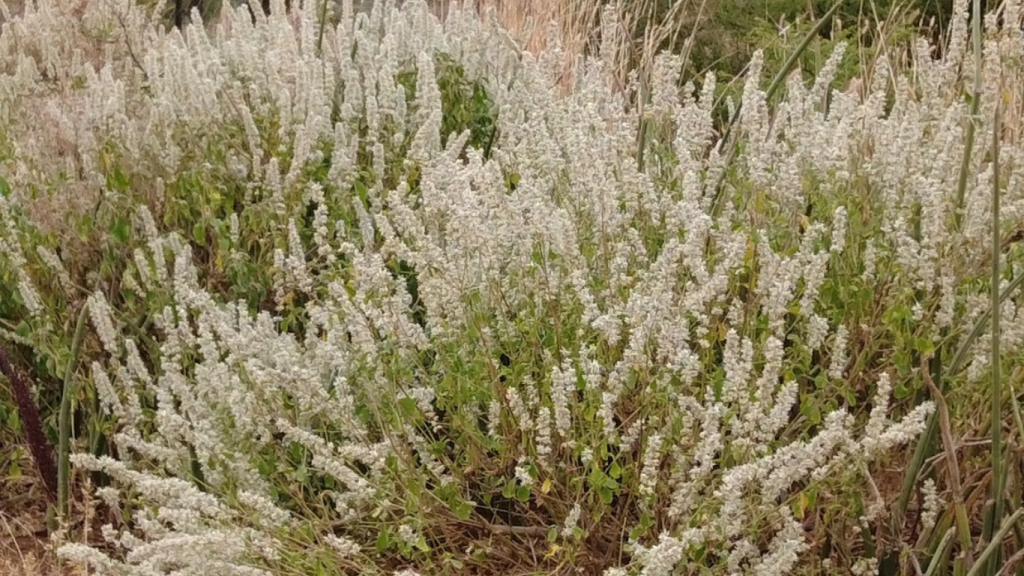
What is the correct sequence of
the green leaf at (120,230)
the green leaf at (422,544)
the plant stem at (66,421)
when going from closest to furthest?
the green leaf at (422,544) < the plant stem at (66,421) < the green leaf at (120,230)

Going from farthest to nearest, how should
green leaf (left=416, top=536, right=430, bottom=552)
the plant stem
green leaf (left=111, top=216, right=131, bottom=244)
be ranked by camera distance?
green leaf (left=111, top=216, right=131, bottom=244) → the plant stem → green leaf (left=416, top=536, right=430, bottom=552)

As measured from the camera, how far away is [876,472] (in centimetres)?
224

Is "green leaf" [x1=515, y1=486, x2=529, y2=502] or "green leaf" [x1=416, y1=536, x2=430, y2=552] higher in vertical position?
"green leaf" [x1=515, y1=486, x2=529, y2=502]

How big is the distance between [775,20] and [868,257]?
4603 millimetres

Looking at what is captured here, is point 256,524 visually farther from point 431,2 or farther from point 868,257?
point 431,2

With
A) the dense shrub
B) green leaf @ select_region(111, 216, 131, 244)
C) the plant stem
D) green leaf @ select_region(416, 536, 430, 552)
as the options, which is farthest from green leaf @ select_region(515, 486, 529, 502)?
green leaf @ select_region(111, 216, 131, 244)

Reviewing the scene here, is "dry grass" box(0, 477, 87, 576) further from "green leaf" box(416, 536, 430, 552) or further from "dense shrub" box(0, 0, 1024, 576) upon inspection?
"green leaf" box(416, 536, 430, 552)

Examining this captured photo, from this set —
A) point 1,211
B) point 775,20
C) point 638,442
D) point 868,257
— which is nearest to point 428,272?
point 638,442

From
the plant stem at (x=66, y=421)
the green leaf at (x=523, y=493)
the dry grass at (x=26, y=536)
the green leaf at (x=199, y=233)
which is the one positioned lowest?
the dry grass at (x=26, y=536)

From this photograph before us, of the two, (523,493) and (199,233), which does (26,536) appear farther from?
(523,493)

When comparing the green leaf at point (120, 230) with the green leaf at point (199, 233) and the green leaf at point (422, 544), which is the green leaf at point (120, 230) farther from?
the green leaf at point (422, 544)

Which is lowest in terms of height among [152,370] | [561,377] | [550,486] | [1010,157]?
[152,370]

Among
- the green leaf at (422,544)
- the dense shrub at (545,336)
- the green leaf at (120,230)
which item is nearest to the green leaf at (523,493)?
the dense shrub at (545,336)

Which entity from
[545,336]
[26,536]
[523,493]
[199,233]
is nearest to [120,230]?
[199,233]
